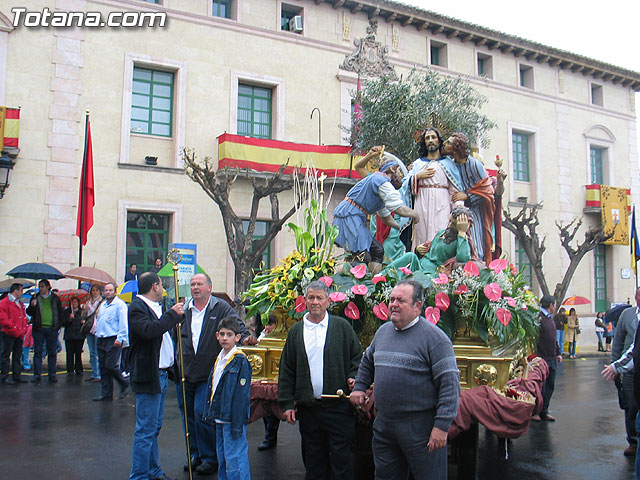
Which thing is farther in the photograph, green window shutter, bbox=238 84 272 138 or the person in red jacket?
green window shutter, bbox=238 84 272 138

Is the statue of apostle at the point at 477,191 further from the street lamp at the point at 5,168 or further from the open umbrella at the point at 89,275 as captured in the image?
the street lamp at the point at 5,168

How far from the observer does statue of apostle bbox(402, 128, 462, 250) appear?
6793mm

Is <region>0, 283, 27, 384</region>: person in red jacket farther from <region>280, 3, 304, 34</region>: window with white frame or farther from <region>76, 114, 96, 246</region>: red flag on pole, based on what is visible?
<region>280, 3, 304, 34</region>: window with white frame

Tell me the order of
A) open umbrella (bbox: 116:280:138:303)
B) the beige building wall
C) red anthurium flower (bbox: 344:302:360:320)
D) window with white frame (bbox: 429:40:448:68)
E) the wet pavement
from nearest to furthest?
red anthurium flower (bbox: 344:302:360:320) → the wet pavement → open umbrella (bbox: 116:280:138:303) → the beige building wall → window with white frame (bbox: 429:40:448:68)

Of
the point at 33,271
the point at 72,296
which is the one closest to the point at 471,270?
the point at 72,296

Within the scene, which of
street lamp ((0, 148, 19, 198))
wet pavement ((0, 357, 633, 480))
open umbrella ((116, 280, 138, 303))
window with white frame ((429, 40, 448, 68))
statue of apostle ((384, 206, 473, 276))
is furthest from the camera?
window with white frame ((429, 40, 448, 68))

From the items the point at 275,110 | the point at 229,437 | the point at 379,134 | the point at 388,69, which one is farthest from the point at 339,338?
the point at 388,69

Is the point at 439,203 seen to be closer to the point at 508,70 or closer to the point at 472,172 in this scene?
the point at 472,172

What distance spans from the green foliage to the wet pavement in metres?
9.92

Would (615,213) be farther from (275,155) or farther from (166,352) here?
(166,352)

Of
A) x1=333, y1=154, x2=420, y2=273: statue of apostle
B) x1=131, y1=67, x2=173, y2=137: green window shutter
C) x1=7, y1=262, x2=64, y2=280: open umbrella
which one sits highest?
x1=131, y1=67, x2=173, y2=137: green window shutter

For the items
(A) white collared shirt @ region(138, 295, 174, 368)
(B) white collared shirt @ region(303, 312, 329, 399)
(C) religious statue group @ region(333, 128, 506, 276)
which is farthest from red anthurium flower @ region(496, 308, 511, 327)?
(A) white collared shirt @ region(138, 295, 174, 368)

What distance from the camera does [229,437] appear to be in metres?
4.61

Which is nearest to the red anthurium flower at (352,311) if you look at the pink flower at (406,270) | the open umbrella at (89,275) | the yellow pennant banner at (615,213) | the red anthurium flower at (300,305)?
the red anthurium flower at (300,305)
